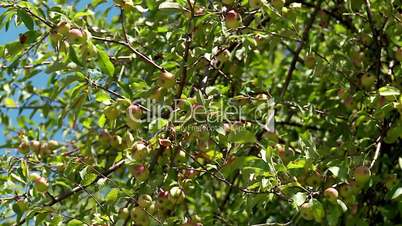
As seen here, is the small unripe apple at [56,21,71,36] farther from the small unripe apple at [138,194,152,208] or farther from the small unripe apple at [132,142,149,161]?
the small unripe apple at [138,194,152,208]

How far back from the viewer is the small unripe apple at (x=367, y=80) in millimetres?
2568

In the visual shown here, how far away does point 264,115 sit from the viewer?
2215 millimetres

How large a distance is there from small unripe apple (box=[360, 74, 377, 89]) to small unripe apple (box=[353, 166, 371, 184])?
613 millimetres

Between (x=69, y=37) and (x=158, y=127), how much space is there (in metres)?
0.34

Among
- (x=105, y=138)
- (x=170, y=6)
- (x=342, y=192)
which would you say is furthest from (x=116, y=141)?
(x=342, y=192)

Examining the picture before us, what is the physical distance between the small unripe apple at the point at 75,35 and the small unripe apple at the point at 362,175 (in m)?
0.86

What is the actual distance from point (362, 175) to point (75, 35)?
2.92ft

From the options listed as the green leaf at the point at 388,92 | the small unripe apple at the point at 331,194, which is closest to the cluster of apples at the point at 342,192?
the small unripe apple at the point at 331,194

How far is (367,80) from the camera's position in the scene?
257 centimetres

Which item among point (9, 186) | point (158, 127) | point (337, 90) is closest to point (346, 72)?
point (337, 90)

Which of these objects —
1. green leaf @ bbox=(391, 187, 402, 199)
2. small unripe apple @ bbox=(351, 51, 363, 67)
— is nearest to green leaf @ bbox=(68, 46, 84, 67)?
green leaf @ bbox=(391, 187, 402, 199)

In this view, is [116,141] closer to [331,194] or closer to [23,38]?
[23,38]

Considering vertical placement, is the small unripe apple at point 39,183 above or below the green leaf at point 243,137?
below

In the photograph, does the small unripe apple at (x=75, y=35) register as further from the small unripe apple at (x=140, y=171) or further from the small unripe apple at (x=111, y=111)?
the small unripe apple at (x=140, y=171)
